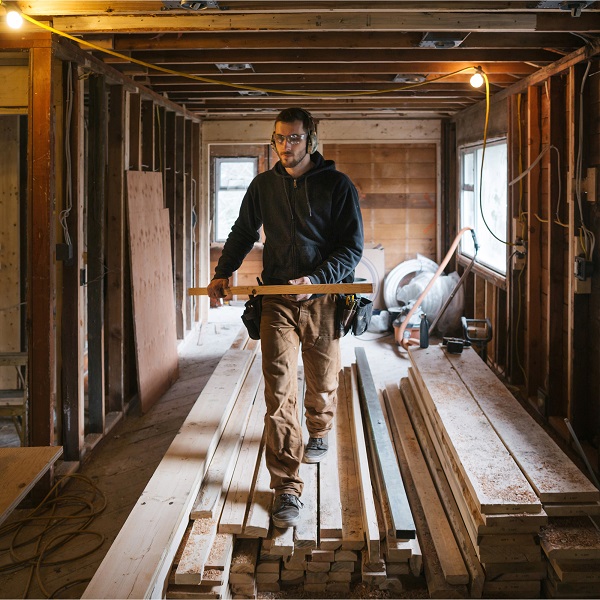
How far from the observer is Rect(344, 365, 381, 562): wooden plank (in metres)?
2.77

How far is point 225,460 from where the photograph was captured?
137 inches

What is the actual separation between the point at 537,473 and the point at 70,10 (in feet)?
9.90

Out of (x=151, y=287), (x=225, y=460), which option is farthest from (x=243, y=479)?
(x=151, y=287)

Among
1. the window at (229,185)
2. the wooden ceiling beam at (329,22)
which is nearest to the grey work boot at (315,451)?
the wooden ceiling beam at (329,22)

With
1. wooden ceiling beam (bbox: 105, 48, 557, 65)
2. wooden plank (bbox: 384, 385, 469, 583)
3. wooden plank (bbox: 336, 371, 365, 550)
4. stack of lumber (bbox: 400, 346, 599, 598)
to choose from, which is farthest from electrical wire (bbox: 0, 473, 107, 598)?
wooden ceiling beam (bbox: 105, 48, 557, 65)

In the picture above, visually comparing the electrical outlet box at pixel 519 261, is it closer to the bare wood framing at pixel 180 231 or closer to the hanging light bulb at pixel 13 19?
the bare wood framing at pixel 180 231

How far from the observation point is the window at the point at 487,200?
20.8ft

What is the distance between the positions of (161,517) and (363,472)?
1.03m

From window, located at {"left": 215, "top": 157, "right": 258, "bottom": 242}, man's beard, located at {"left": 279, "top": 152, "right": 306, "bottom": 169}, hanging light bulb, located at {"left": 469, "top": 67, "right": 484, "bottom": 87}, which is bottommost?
man's beard, located at {"left": 279, "top": 152, "right": 306, "bottom": 169}

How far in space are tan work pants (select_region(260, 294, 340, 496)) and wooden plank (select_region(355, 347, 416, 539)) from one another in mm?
434

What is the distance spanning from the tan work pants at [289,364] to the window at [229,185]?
5864 millimetres

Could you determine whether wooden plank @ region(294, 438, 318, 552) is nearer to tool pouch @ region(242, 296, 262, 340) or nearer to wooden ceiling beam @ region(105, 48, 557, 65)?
tool pouch @ region(242, 296, 262, 340)

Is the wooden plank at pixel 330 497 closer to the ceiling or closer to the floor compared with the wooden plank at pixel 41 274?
closer to the floor

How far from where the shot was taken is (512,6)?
3.32m
